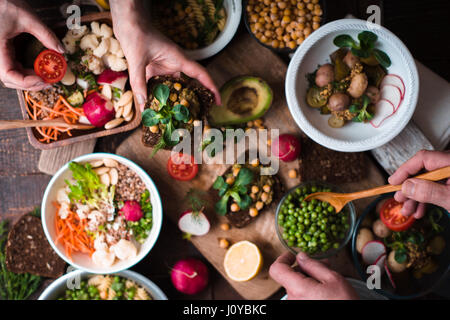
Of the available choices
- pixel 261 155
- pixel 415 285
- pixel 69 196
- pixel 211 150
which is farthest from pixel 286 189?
pixel 69 196

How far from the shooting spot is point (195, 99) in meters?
1.75

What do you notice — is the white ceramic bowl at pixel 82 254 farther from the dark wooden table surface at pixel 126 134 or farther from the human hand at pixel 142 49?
the human hand at pixel 142 49

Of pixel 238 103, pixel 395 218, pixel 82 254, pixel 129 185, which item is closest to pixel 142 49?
pixel 238 103

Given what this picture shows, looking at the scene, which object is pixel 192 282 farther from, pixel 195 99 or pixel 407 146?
pixel 407 146

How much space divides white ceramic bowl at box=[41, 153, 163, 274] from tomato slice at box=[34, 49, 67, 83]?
42 cm

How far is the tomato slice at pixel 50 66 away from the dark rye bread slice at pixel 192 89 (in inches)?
17.8

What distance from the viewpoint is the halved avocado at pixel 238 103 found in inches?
76.4

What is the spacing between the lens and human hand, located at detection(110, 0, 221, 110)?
5.83 ft

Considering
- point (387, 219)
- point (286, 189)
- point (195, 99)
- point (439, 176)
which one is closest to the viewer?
point (439, 176)

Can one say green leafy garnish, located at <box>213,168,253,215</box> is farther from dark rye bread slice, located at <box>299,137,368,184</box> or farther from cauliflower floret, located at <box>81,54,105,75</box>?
cauliflower floret, located at <box>81,54,105,75</box>

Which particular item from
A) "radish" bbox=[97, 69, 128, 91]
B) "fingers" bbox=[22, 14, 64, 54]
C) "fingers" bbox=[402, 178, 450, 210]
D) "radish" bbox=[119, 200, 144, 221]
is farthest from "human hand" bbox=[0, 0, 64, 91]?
"fingers" bbox=[402, 178, 450, 210]

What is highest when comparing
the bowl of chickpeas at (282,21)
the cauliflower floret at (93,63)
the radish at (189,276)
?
the bowl of chickpeas at (282,21)

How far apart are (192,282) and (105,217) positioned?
1.93 ft

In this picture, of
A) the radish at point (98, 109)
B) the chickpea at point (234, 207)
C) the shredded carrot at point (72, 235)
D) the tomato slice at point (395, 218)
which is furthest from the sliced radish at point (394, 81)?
the shredded carrot at point (72, 235)
